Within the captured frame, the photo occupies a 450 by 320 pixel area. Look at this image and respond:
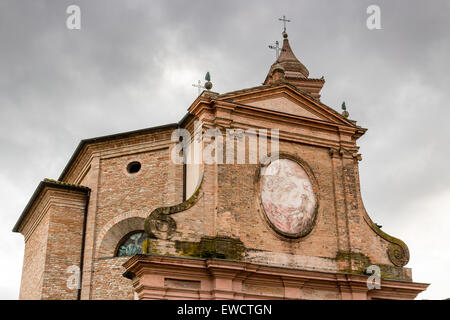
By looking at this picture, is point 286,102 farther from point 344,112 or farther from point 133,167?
point 133,167

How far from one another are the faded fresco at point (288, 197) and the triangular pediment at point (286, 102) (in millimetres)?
1797

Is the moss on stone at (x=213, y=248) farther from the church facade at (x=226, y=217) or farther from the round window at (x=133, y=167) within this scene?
the round window at (x=133, y=167)

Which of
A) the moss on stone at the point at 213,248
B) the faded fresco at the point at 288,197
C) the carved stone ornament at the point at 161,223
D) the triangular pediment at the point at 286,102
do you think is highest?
the triangular pediment at the point at 286,102

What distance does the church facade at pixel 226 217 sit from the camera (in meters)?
15.0

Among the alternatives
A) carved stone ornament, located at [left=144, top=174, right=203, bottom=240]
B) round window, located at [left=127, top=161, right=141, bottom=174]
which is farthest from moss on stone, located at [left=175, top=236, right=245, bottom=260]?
round window, located at [left=127, top=161, right=141, bottom=174]

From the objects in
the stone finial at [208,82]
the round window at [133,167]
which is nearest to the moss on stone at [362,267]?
the stone finial at [208,82]

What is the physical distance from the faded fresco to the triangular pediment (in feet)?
5.90

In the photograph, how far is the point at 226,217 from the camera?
1571 centimetres

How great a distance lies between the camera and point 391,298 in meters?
16.9

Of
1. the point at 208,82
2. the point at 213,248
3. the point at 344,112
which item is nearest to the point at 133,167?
the point at 208,82

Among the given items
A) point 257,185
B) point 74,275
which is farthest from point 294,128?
point 74,275

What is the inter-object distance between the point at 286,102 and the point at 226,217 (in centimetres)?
461

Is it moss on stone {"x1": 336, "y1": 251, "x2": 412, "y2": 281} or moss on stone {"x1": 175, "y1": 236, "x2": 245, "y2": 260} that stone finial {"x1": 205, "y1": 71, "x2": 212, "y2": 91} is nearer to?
moss on stone {"x1": 175, "y1": 236, "x2": 245, "y2": 260}

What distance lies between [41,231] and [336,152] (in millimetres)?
10212
